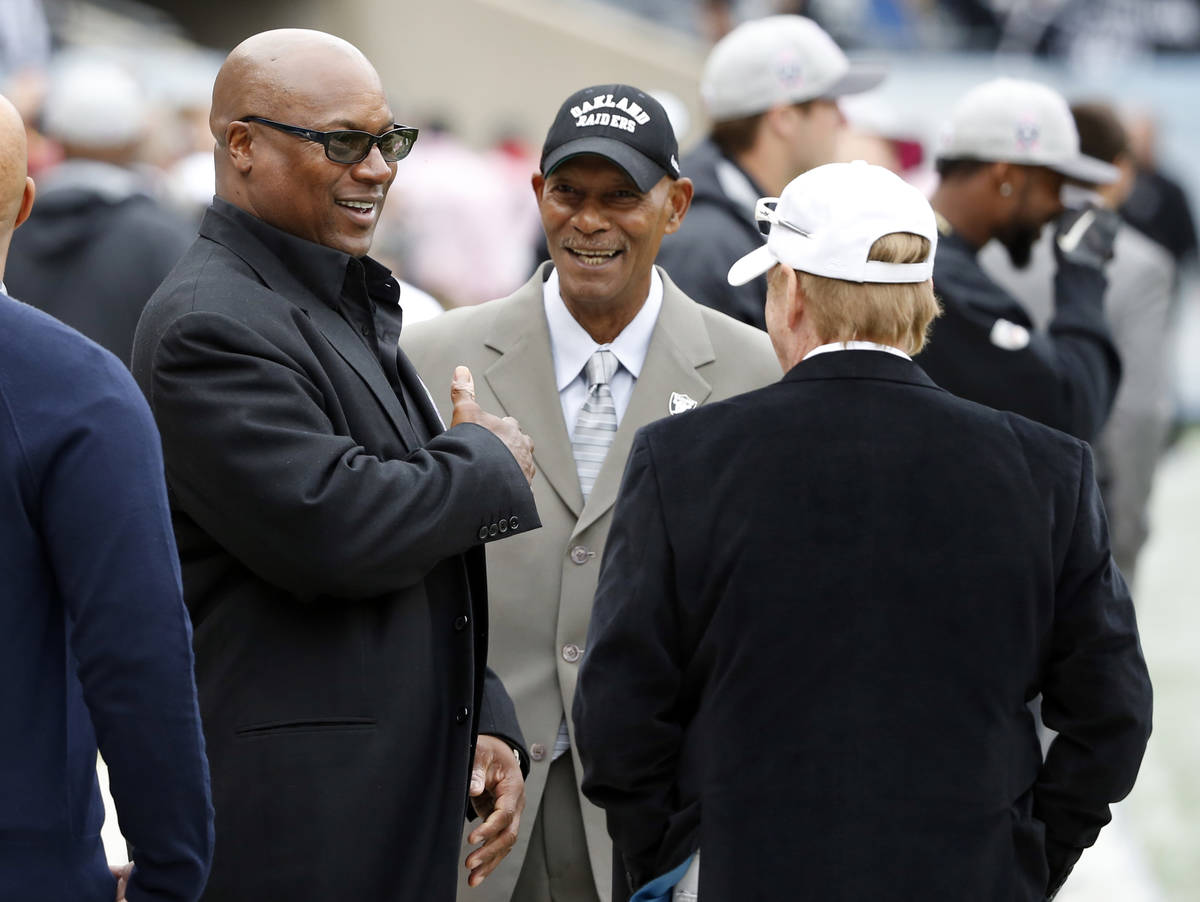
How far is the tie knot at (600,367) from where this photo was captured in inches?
138

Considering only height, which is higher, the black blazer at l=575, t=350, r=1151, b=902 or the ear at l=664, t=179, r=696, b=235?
the ear at l=664, t=179, r=696, b=235

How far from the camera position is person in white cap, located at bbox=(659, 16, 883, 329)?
185 inches

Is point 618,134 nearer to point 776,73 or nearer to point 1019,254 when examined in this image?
point 776,73

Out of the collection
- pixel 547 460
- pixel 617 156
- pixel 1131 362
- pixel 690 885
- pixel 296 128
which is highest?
pixel 296 128

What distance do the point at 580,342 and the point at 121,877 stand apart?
1.55 metres

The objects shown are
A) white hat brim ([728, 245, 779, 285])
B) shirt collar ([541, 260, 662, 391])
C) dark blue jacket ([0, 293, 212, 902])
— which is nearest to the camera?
dark blue jacket ([0, 293, 212, 902])

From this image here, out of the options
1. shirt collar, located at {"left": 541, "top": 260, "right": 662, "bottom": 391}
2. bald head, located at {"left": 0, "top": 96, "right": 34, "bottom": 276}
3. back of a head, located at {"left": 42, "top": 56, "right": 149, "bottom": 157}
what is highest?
bald head, located at {"left": 0, "top": 96, "right": 34, "bottom": 276}

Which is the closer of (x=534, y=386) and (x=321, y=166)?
(x=321, y=166)

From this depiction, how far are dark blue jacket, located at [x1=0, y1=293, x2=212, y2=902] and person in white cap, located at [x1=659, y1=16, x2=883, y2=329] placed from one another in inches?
103

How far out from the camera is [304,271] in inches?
111

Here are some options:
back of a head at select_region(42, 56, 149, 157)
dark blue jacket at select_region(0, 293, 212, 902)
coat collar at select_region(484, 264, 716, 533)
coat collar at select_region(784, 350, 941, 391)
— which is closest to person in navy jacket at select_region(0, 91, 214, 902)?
dark blue jacket at select_region(0, 293, 212, 902)

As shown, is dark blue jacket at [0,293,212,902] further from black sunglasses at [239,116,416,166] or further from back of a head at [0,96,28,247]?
black sunglasses at [239,116,416,166]

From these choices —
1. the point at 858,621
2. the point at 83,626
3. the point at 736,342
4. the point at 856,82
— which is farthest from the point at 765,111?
the point at 83,626

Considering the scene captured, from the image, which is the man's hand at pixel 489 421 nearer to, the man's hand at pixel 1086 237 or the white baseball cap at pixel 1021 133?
the white baseball cap at pixel 1021 133
